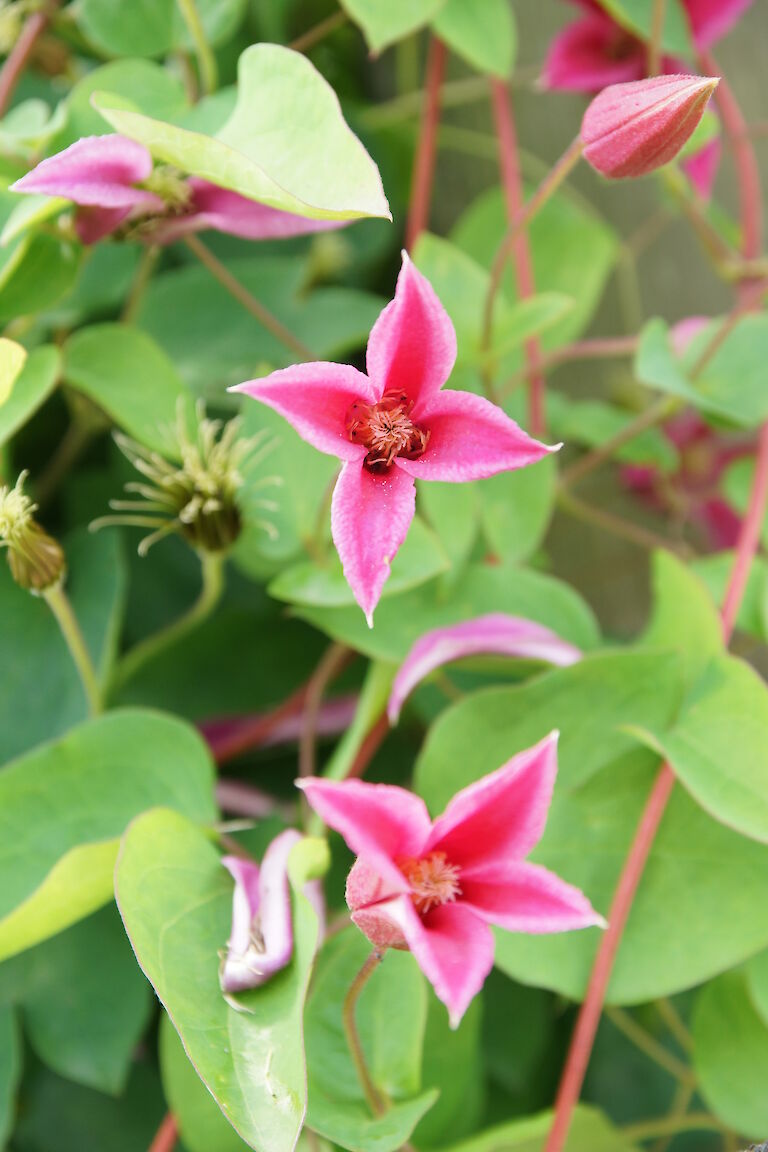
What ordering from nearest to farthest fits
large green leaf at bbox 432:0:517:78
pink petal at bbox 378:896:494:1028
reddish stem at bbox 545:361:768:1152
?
pink petal at bbox 378:896:494:1028
reddish stem at bbox 545:361:768:1152
large green leaf at bbox 432:0:517:78

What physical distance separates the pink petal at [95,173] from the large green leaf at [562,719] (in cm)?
18

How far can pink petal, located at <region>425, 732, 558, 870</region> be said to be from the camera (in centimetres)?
22

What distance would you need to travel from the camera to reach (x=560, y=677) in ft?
1.12

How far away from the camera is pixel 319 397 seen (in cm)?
23

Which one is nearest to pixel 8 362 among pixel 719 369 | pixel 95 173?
pixel 95 173

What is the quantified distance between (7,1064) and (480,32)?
42 centimetres

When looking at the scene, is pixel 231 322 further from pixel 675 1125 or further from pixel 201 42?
pixel 675 1125

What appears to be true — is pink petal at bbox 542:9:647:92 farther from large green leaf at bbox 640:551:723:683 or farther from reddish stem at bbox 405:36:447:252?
large green leaf at bbox 640:551:723:683

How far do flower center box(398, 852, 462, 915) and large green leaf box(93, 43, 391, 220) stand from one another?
14 cm

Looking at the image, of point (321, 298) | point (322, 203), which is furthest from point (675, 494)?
point (322, 203)

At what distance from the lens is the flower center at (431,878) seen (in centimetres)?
23

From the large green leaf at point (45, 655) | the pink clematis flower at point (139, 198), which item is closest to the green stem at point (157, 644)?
the large green leaf at point (45, 655)

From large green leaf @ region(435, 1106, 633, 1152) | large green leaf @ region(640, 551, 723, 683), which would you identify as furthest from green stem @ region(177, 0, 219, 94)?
large green leaf @ region(435, 1106, 633, 1152)

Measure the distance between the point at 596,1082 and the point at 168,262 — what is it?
1.52ft
